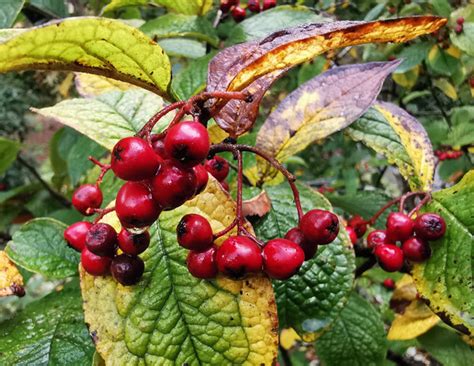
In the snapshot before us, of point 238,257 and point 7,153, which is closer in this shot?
point 238,257

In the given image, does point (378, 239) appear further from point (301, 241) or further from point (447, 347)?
point (447, 347)

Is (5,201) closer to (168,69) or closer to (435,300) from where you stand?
(168,69)

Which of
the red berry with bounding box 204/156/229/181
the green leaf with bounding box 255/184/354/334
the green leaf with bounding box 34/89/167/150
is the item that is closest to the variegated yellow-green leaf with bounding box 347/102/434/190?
the green leaf with bounding box 255/184/354/334

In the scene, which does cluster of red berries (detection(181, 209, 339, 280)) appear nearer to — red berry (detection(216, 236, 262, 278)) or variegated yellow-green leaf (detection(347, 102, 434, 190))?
red berry (detection(216, 236, 262, 278))

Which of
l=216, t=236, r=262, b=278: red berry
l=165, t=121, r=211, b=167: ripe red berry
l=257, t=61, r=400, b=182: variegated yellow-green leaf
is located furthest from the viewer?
l=257, t=61, r=400, b=182: variegated yellow-green leaf

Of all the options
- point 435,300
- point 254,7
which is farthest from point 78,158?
point 435,300

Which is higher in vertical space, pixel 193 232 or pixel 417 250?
pixel 193 232

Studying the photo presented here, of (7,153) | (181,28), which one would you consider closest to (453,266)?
(181,28)
